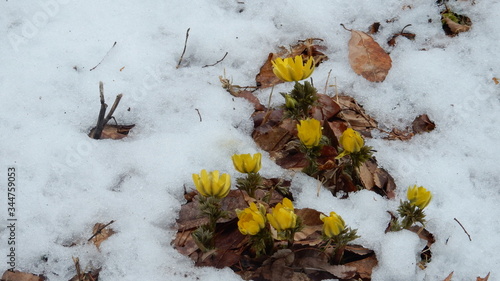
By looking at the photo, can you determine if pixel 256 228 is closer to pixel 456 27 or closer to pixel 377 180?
pixel 377 180

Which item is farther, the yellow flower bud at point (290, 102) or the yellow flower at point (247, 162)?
the yellow flower bud at point (290, 102)

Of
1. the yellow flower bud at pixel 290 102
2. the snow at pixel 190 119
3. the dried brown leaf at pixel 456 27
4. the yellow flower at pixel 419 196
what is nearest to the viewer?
the yellow flower at pixel 419 196

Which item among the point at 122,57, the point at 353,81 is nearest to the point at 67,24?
the point at 122,57

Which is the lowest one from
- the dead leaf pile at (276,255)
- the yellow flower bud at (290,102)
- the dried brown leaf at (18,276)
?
the dried brown leaf at (18,276)

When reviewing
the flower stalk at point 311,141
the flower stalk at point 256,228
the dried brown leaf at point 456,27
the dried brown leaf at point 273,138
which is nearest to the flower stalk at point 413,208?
the flower stalk at point 311,141

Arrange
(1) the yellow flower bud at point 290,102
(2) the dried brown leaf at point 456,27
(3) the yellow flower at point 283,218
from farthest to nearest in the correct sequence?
(2) the dried brown leaf at point 456,27, (1) the yellow flower bud at point 290,102, (3) the yellow flower at point 283,218

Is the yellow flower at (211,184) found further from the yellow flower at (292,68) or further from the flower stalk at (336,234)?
the yellow flower at (292,68)
